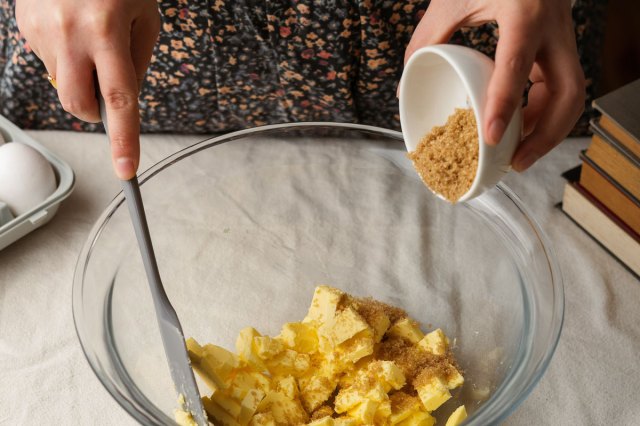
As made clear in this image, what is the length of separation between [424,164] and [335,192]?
0.88 feet

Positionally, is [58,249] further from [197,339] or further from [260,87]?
[260,87]

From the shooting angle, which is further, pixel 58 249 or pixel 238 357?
pixel 58 249

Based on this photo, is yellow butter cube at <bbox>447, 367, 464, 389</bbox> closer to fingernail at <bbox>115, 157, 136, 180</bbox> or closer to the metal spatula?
the metal spatula

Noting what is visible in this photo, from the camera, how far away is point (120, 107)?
0.71m

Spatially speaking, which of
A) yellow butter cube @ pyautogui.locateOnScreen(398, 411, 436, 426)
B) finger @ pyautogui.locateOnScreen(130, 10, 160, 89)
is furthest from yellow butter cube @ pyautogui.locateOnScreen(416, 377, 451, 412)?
finger @ pyautogui.locateOnScreen(130, 10, 160, 89)

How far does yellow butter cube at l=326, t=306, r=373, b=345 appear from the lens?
831 mm

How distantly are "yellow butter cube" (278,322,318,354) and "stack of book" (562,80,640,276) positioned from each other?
45cm

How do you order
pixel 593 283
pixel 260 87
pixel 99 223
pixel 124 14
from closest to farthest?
pixel 124 14 < pixel 99 223 < pixel 593 283 < pixel 260 87

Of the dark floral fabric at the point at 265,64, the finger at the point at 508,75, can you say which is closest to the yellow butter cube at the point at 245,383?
the finger at the point at 508,75

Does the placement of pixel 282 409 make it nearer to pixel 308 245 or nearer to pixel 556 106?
pixel 308 245

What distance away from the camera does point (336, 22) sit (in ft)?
3.61

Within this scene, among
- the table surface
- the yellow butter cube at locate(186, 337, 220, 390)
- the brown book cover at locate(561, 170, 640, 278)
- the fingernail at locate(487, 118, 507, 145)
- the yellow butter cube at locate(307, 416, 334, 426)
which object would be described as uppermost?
the fingernail at locate(487, 118, 507, 145)

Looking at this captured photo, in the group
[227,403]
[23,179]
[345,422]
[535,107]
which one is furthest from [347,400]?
[23,179]

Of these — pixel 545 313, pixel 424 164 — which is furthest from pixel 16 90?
pixel 545 313
